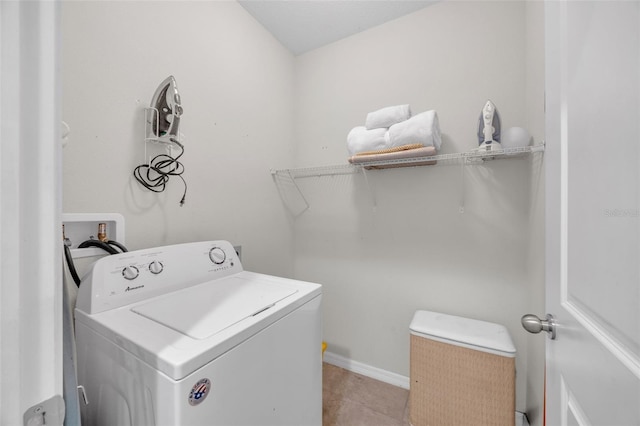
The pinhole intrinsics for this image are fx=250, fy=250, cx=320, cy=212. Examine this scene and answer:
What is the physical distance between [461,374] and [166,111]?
209 centimetres

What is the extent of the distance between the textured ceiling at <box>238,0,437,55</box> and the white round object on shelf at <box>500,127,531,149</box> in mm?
1134

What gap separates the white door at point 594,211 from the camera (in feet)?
1.32

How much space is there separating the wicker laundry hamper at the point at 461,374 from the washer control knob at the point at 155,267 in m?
1.45

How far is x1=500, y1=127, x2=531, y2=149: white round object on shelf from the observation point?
1.36 meters

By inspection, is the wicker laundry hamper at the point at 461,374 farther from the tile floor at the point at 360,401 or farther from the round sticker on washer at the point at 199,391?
the round sticker on washer at the point at 199,391

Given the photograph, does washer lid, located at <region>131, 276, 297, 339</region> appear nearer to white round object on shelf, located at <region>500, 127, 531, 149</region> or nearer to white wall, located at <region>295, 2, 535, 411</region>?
white wall, located at <region>295, 2, 535, 411</region>

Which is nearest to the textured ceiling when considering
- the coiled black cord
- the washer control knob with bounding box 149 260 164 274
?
the coiled black cord

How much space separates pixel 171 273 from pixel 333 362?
1.62 m

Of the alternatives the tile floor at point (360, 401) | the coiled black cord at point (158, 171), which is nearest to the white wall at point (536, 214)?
the tile floor at point (360, 401)

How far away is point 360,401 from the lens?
1726mm

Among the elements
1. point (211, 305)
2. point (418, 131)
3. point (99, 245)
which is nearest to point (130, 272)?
point (99, 245)

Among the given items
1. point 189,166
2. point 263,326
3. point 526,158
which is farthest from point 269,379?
point 526,158

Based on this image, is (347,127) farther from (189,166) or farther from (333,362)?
(333,362)

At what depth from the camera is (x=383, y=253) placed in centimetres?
195
